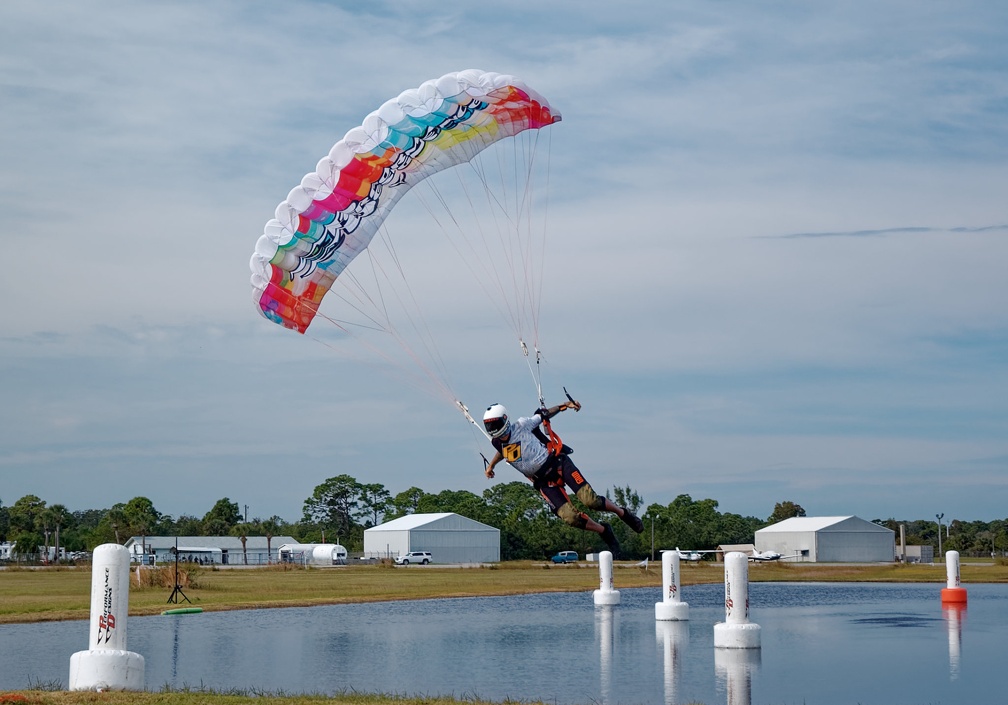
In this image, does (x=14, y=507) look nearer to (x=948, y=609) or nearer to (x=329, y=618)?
(x=329, y=618)

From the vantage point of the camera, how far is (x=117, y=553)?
1638cm

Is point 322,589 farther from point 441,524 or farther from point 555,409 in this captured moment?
point 441,524

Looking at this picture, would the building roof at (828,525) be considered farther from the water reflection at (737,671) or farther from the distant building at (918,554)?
the water reflection at (737,671)

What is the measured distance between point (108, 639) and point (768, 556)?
3065 inches

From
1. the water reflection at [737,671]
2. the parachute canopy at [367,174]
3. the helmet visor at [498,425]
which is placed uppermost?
the parachute canopy at [367,174]

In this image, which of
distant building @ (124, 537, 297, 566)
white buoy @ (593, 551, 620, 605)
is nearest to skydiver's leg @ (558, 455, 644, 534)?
white buoy @ (593, 551, 620, 605)

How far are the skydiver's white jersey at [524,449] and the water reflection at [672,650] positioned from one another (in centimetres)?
393

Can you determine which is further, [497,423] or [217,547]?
[217,547]

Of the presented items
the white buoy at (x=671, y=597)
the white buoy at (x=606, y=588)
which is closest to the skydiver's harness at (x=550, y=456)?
the white buoy at (x=671, y=597)

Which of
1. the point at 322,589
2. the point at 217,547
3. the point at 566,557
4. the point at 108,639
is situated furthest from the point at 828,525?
the point at 108,639

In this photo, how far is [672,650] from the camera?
70.7ft

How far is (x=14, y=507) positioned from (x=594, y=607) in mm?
105431

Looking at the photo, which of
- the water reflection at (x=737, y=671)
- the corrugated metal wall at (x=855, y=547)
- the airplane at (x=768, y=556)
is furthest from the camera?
the corrugated metal wall at (x=855, y=547)

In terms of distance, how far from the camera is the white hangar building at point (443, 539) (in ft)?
319
